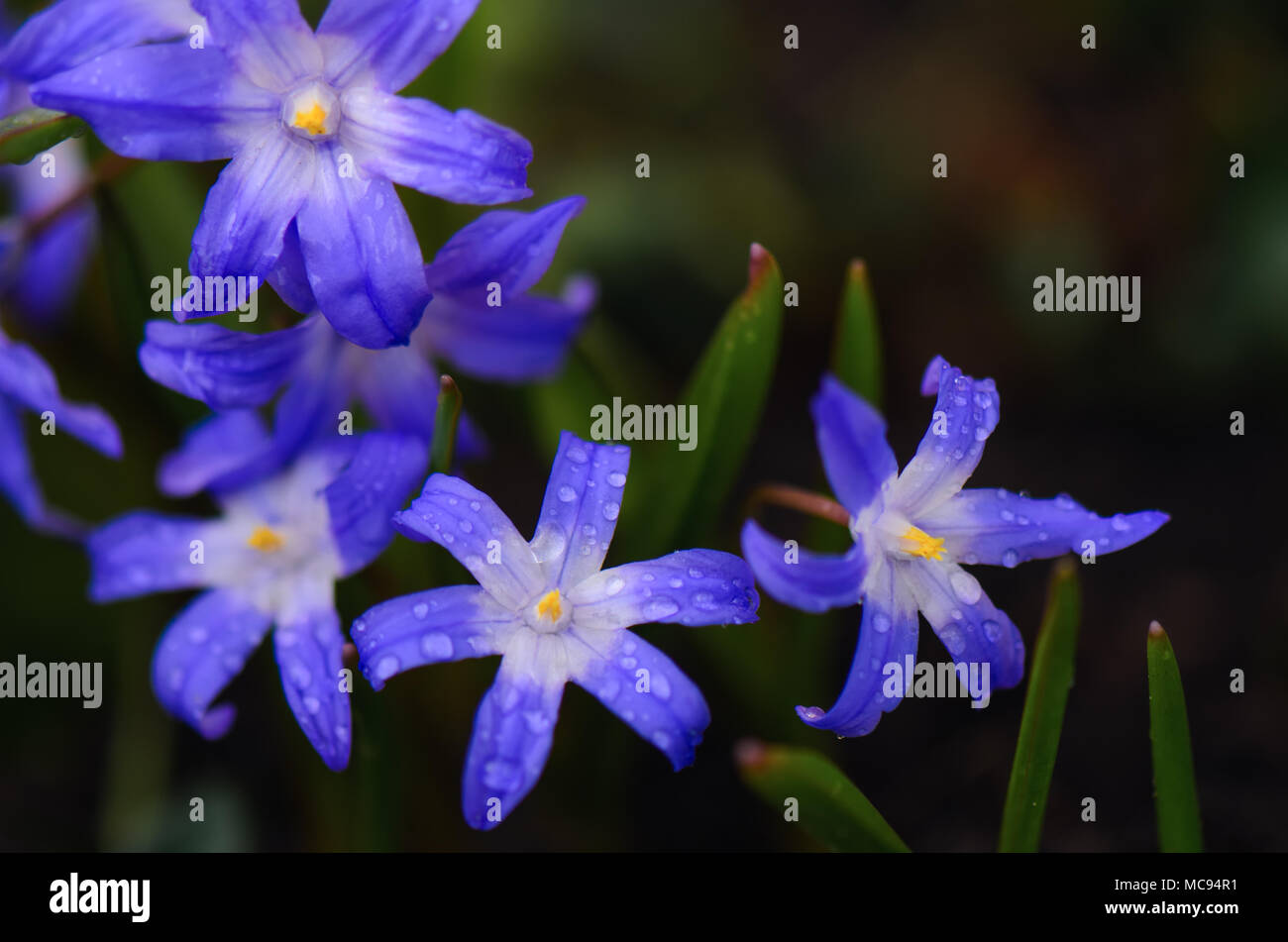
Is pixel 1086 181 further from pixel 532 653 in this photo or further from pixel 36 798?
pixel 36 798

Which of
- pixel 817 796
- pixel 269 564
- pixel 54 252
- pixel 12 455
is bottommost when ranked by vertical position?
pixel 817 796

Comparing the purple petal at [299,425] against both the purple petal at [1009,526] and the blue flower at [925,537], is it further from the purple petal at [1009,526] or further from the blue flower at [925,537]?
the purple petal at [1009,526]

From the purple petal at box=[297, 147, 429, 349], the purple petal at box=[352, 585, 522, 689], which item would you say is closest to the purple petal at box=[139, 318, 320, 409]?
the purple petal at box=[297, 147, 429, 349]

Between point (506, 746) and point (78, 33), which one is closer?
point (506, 746)

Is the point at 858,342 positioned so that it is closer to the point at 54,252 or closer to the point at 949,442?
the point at 949,442

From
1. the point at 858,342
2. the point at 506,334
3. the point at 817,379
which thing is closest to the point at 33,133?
the point at 506,334
